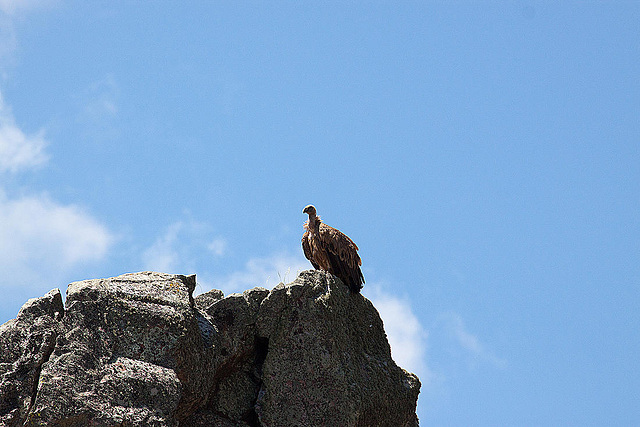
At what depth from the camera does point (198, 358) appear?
1073cm

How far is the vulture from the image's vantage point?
13.4 meters

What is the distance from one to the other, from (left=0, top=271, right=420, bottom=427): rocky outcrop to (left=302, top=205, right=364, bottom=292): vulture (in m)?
0.44

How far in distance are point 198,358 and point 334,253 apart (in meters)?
3.73

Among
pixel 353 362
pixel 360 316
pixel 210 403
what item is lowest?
pixel 210 403

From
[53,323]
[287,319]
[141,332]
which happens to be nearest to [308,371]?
[287,319]

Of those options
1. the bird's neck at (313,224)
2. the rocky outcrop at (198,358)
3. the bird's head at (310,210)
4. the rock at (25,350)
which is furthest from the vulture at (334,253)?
the rock at (25,350)

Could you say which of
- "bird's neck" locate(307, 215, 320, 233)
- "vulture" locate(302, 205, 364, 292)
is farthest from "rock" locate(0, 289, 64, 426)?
"bird's neck" locate(307, 215, 320, 233)

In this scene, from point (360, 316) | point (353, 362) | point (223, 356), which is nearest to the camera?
point (223, 356)

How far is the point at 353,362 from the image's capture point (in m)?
12.2

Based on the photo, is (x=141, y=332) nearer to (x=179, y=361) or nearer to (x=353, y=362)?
(x=179, y=361)

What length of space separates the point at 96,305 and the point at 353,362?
164 inches

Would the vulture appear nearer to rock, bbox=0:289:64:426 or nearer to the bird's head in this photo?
the bird's head

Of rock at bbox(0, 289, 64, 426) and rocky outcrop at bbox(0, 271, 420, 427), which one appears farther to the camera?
rock at bbox(0, 289, 64, 426)

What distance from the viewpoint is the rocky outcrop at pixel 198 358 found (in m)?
9.73
